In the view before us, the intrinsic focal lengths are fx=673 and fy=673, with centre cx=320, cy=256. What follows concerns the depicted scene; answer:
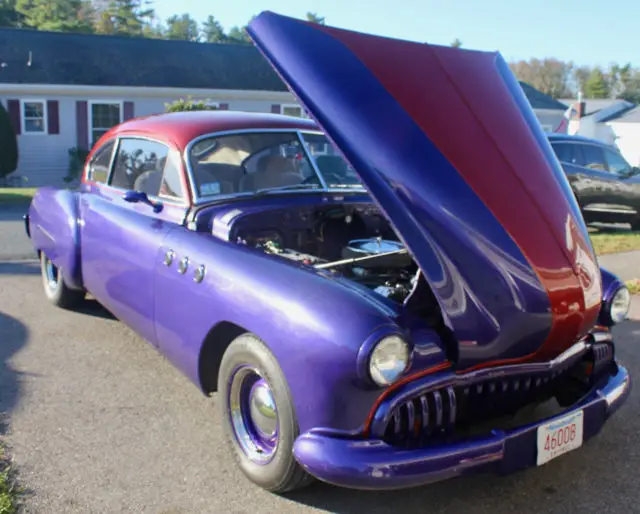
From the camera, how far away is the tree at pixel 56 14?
3891 centimetres

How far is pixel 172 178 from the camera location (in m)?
4.27

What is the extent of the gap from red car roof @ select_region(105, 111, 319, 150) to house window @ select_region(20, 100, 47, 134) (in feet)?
56.3

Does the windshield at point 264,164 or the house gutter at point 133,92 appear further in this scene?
the house gutter at point 133,92

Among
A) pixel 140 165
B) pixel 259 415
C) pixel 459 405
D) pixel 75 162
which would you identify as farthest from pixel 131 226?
pixel 75 162

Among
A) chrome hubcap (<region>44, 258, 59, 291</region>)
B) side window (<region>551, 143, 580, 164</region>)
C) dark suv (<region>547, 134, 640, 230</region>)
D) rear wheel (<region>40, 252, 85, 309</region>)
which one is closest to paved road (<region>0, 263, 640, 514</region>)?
rear wheel (<region>40, 252, 85, 309</region>)

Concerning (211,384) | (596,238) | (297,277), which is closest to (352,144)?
(297,277)

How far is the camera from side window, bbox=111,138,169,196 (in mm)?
4469

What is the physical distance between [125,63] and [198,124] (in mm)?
19538

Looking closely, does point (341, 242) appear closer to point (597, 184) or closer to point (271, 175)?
point (271, 175)

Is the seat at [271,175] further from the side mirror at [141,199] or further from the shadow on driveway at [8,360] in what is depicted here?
the shadow on driveway at [8,360]

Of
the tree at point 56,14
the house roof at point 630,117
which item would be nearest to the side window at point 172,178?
the tree at point 56,14

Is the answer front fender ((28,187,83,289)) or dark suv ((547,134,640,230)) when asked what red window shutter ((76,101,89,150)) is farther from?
front fender ((28,187,83,289))

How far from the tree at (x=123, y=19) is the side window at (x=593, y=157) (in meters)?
41.8

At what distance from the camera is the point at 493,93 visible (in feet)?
11.6
